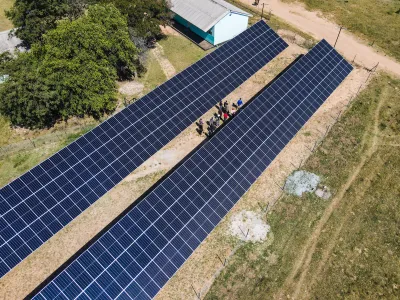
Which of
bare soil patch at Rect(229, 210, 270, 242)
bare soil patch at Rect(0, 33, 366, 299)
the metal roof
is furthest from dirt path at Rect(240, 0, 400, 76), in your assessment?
bare soil patch at Rect(229, 210, 270, 242)

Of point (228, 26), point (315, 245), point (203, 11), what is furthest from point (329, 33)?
point (315, 245)

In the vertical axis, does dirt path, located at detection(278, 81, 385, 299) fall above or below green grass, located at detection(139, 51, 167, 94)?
below

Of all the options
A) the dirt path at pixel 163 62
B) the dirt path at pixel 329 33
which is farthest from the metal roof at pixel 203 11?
the dirt path at pixel 329 33

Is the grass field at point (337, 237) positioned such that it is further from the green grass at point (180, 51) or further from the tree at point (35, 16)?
the tree at point (35, 16)

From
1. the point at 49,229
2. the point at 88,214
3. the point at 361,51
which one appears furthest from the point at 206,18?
the point at 49,229

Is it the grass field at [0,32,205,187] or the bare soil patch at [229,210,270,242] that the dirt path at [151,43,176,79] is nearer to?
the grass field at [0,32,205,187]
